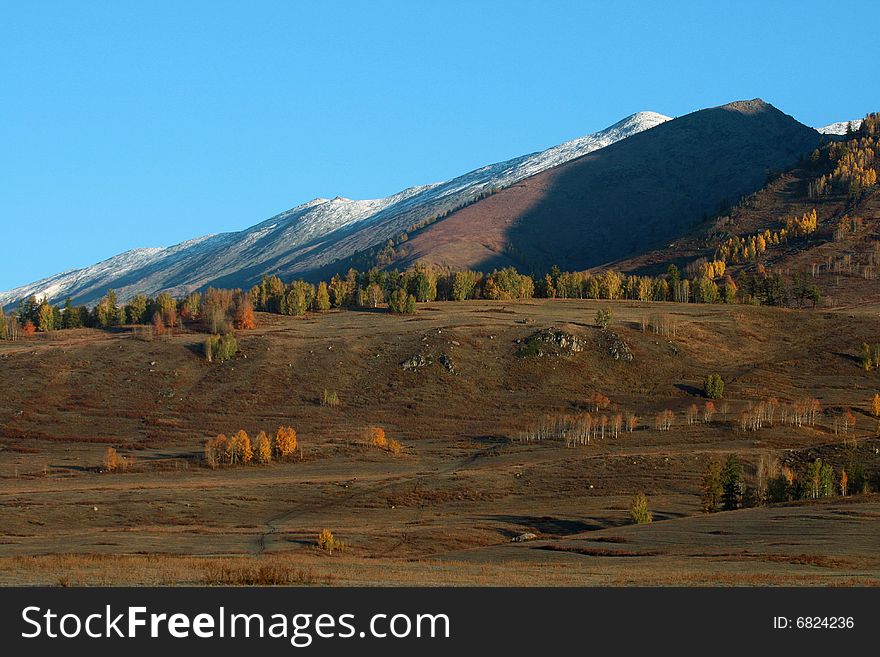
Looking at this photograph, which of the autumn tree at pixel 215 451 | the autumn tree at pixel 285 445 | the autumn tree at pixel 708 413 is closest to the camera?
the autumn tree at pixel 215 451

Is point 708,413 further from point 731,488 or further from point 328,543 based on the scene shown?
point 328,543

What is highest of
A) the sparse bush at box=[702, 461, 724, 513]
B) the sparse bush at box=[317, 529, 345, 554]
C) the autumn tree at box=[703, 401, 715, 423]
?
the autumn tree at box=[703, 401, 715, 423]

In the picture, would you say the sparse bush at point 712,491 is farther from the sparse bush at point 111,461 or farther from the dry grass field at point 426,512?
the sparse bush at point 111,461

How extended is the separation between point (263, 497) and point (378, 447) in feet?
151

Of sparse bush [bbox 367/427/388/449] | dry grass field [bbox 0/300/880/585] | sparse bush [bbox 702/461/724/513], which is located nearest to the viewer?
dry grass field [bbox 0/300/880/585]

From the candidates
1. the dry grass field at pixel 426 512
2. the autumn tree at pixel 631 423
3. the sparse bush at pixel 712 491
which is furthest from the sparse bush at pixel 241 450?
the sparse bush at pixel 712 491

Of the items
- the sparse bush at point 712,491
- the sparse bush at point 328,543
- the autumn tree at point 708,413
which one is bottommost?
the sparse bush at point 712,491

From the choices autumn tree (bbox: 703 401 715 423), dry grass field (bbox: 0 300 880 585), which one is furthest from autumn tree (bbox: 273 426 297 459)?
autumn tree (bbox: 703 401 715 423)

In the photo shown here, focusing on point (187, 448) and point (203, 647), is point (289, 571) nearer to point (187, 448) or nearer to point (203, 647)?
point (203, 647)

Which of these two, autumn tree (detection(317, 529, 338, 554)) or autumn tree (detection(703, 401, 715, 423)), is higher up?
autumn tree (detection(703, 401, 715, 423))

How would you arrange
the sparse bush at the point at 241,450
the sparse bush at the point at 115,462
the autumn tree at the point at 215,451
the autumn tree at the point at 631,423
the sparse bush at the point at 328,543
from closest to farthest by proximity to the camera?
1. the sparse bush at the point at 328,543
2. the sparse bush at the point at 115,462
3. the autumn tree at the point at 215,451
4. the sparse bush at the point at 241,450
5. the autumn tree at the point at 631,423

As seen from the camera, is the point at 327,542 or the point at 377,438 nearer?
the point at 327,542

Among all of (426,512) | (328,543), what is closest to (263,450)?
(426,512)

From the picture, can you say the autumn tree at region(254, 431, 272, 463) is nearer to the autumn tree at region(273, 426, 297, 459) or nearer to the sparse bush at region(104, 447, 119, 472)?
the autumn tree at region(273, 426, 297, 459)
